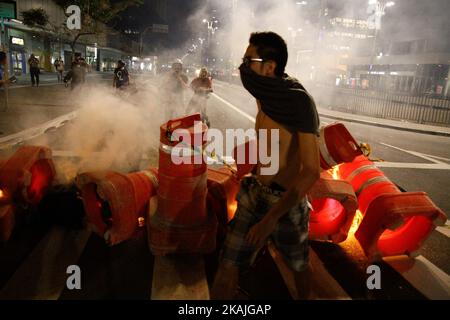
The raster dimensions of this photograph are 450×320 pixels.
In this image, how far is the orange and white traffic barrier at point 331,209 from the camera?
322cm

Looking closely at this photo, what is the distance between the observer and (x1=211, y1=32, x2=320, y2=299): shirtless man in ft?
5.94

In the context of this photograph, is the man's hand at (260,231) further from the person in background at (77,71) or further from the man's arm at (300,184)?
the person in background at (77,71)

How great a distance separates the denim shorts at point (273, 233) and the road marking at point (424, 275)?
4.56 ft

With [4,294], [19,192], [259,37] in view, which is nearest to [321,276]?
[259,37]

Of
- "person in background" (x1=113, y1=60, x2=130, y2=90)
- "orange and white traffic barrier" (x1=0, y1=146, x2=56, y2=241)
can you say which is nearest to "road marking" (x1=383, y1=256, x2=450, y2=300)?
"orange and white traffic barrier" (x1=0, y1=146, x2=56, y2=241)

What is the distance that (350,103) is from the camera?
20609mm

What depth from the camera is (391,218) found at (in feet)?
9.68

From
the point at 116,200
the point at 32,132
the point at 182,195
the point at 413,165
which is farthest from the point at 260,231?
the point at 32,132

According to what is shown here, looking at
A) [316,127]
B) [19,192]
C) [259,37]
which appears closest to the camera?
[316,127]

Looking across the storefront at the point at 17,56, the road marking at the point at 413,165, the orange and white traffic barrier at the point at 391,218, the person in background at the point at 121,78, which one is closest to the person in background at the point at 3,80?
the person in background at the point at 121,78
